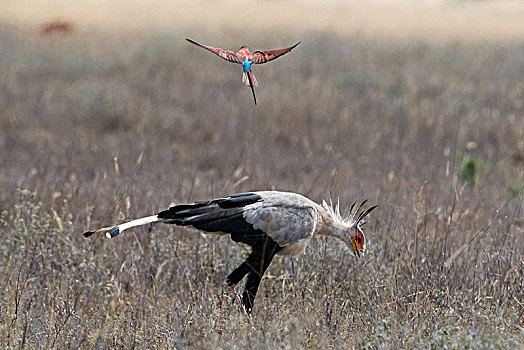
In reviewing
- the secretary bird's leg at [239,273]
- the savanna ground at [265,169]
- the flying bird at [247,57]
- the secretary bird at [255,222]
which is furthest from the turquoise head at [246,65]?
the secretary bird's leg at [239,273]

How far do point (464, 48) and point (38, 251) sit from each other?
13914 mm

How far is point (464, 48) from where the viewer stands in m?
17.6

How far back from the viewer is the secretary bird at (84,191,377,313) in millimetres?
4359

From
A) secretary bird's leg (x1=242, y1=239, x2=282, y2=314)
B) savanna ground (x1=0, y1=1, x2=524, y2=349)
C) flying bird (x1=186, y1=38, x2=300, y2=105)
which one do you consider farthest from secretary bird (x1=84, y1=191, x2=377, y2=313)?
flying bird (x1=186, y1=38, x2=300, y2=105)

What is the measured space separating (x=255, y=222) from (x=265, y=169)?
6.18 m

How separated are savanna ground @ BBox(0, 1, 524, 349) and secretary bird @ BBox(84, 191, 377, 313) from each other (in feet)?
1.03

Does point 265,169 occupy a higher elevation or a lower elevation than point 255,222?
lower

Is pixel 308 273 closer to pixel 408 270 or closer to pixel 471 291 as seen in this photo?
pixel 408 270

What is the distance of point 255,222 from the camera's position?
4.36 metres

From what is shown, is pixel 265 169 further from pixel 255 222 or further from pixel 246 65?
pixel 246 65

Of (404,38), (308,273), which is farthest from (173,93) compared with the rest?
(308,273)

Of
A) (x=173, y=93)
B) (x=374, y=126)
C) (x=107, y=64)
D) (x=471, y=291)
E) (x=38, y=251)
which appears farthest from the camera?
(x=107, y=64)

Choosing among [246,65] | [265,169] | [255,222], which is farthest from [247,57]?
[265,169]

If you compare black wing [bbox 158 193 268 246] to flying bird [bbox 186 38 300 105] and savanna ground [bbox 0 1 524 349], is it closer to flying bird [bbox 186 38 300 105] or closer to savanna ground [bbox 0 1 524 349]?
savanna ground [bbox 0 1 524 349]
